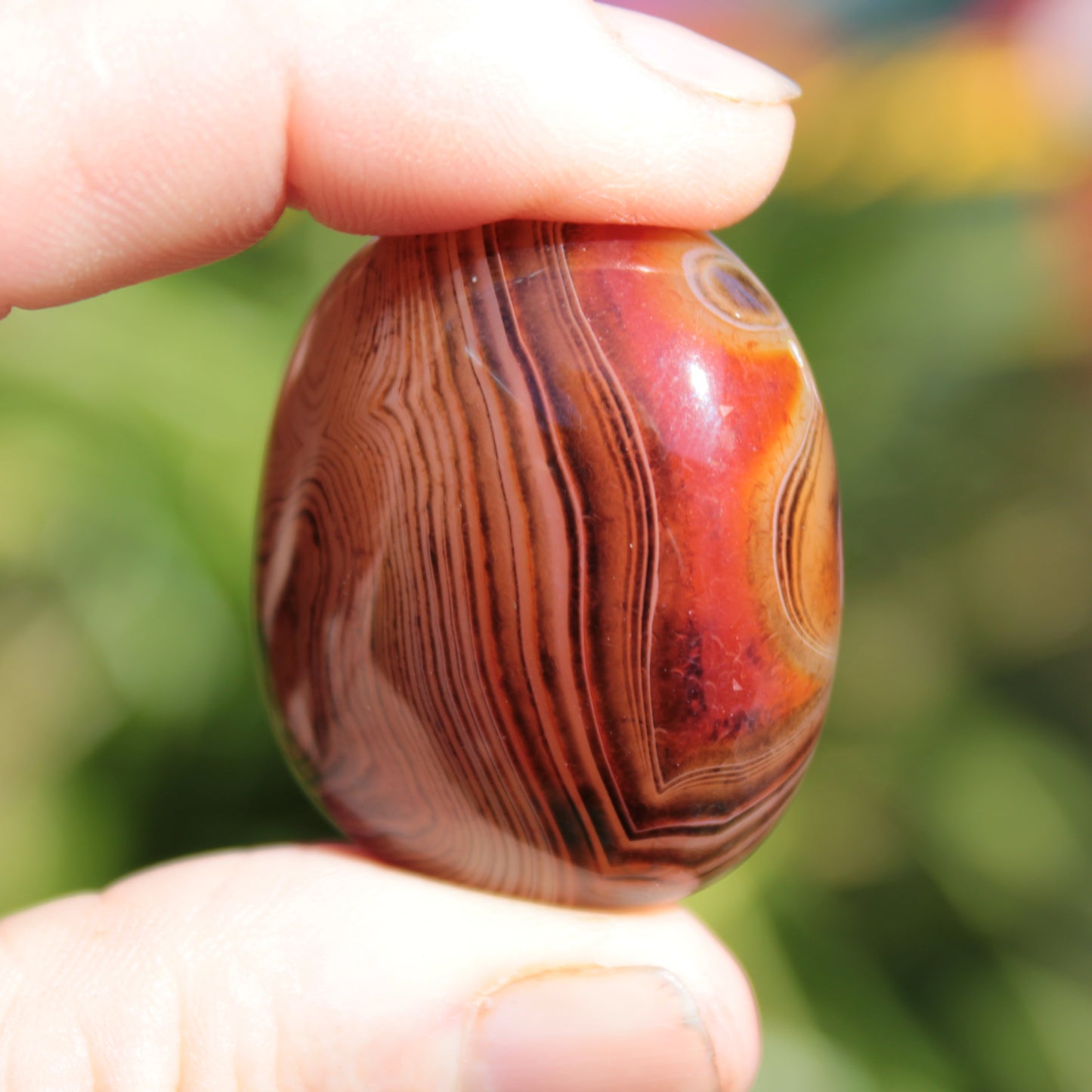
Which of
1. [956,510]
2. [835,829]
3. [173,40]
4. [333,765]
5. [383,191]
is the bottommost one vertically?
[835,829]

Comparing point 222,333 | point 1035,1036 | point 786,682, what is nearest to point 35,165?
point 786,682

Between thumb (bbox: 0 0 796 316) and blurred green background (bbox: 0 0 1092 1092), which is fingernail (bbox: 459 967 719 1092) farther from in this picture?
blurred green background (bbox: 0 0 1092 1092)

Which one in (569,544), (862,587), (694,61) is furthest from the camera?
(862,587)

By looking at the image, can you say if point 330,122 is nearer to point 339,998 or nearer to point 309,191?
point 309,191

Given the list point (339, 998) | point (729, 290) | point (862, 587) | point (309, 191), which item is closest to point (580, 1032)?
point (339, 998)

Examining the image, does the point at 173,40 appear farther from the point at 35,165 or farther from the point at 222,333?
the point at 222,333

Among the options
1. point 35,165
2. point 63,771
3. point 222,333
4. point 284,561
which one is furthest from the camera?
point 222,333

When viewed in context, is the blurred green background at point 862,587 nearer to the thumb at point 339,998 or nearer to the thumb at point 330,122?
the thumb at point 339,998
